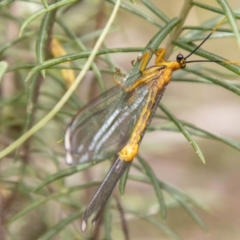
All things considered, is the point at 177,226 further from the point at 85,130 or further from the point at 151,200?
the point at 85,130

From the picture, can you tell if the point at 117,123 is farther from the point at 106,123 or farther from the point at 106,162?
the point at 106,162

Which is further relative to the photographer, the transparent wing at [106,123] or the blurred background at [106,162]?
the blurred background at [106,162]

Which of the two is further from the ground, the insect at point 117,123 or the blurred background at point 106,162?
the insect at point 117,123

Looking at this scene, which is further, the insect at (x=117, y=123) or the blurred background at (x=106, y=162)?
the blurred background at (x=106, y=162)

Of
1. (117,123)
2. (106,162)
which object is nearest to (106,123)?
(117,123)
